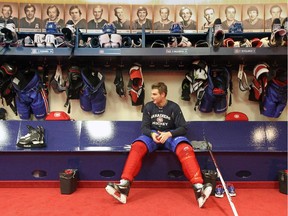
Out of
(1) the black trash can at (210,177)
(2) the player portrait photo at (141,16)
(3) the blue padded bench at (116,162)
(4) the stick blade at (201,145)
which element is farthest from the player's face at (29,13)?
(1) the black trash can at (210,177)

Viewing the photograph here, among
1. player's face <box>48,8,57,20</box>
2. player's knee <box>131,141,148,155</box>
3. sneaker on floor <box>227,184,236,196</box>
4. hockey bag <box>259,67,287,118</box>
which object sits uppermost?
player's face <box>48,8,57,20</box>

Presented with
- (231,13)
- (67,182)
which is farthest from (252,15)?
(67,182)

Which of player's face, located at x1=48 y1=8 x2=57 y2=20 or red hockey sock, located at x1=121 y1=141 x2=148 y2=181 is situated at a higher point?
player's face, located at x1=48 y1=8 x2=57 y2=20

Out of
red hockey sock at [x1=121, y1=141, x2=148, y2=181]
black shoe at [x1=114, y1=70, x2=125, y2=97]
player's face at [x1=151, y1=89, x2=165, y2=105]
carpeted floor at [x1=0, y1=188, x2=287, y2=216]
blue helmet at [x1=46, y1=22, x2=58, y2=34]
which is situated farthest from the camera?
black shoe at [x1=114, y1=70, x2=125, y2=97]

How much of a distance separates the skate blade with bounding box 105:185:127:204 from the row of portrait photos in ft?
6.46

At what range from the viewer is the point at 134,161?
2.32 m

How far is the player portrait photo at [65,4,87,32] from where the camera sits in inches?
130

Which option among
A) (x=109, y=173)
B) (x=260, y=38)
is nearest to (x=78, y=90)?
(x=109, y=173)

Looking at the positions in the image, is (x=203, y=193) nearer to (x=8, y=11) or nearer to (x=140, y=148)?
(x=140, y=148)

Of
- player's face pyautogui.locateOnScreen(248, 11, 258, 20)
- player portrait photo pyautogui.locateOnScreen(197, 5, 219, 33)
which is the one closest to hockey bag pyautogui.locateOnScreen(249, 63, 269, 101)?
player's face pyautogui.locateOnScreen(248, 11, 258, 20)

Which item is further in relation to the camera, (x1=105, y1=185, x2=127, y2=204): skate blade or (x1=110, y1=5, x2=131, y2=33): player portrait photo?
(x1=110, y1=5, x2=131, y2=33): player portrait photo

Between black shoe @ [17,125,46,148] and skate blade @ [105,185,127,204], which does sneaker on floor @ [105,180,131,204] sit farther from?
black shoe @ [17,125,46,148]

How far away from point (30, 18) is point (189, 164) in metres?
2.67

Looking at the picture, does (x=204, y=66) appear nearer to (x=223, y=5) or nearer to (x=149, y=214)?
(x=223, y=5)
